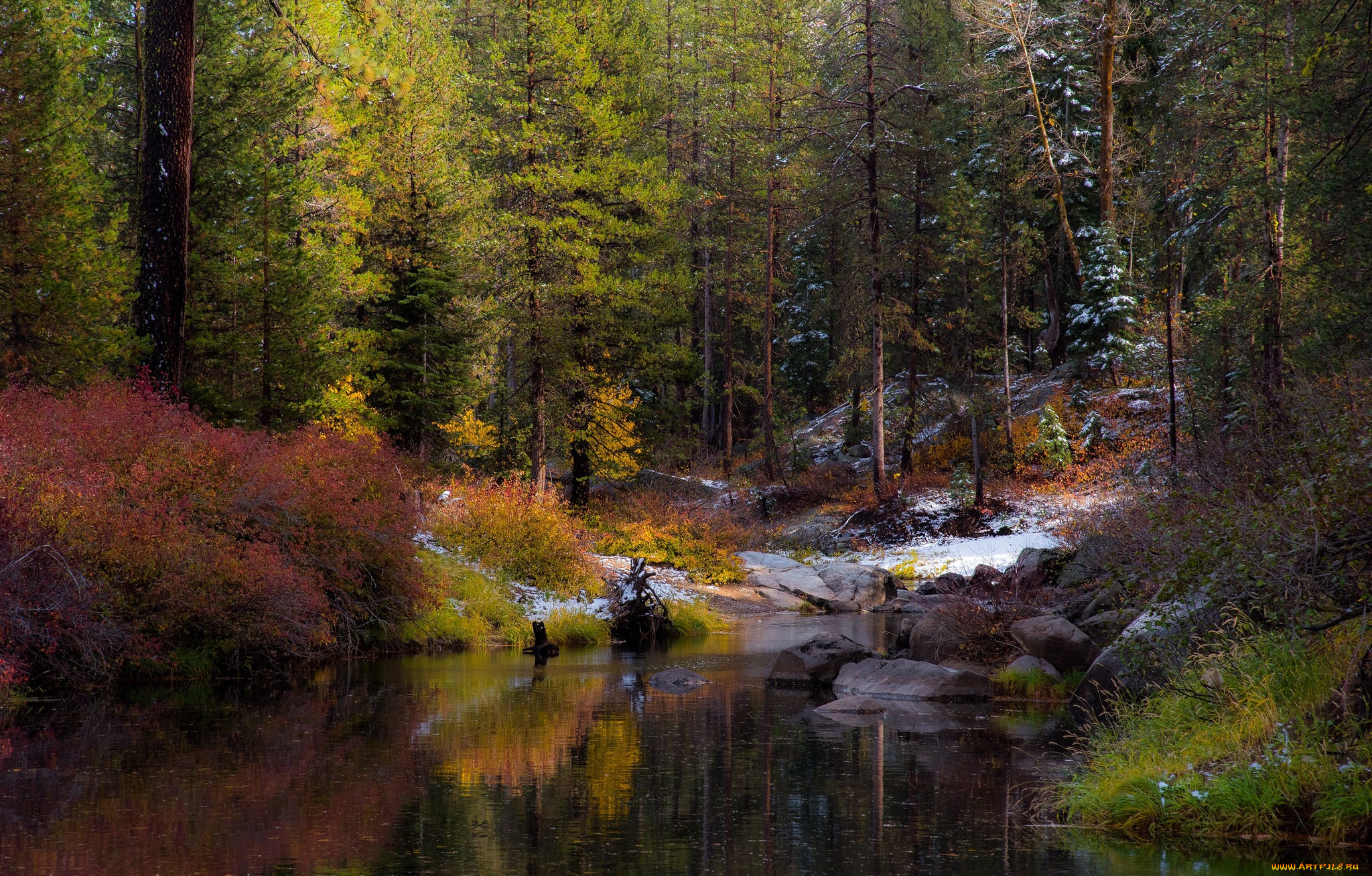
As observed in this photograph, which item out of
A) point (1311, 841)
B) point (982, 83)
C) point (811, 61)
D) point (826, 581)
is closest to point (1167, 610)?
point (1311, 841)

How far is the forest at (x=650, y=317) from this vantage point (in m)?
10.6

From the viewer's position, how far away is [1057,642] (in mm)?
14422

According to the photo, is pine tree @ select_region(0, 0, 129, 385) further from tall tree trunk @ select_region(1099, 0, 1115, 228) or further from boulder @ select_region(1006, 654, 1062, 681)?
tall tree trunk @ select_region(1099, 0, 1115, 228)

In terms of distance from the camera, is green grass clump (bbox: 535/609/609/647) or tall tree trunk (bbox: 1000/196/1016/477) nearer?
green grass clump (bbox: 535/609/609/647)

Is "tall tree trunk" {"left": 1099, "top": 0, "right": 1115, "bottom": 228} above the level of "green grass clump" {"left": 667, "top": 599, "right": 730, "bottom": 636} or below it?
above

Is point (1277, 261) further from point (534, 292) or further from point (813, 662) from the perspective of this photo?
point (534, 292)

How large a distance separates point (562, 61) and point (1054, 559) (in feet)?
63.3

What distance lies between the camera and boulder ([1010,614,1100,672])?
46.8 ft

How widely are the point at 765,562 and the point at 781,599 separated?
286 cm

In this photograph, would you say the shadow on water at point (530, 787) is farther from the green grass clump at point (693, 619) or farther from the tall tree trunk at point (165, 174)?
the green grass clump at point (693, 619)

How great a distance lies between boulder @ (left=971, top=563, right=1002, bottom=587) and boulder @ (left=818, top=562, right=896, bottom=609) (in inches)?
258

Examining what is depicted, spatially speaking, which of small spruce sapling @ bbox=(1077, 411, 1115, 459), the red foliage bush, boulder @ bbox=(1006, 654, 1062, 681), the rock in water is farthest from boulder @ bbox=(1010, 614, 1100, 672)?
small spruce sapling @ bbox=(1077, 411, 1115, 459)

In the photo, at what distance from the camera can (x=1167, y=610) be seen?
9633mm

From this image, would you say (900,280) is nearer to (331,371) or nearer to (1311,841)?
(331,371)
